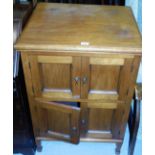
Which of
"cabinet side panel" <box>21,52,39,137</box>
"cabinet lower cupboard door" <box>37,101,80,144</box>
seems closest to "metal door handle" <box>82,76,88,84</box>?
"cabinet lower cupboard door" <box>37,101,80,144</box>

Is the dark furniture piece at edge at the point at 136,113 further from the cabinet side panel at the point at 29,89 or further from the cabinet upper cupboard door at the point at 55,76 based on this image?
the cabinet side panel at the point at 29,89

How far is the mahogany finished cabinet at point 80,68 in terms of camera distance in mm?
1018

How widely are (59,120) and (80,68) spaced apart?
0.41 m

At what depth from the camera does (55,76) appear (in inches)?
45.0

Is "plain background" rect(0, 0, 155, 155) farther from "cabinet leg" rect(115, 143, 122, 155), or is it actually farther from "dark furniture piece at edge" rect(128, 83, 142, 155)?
"cabinet leg" rect(115, 143, 122, 155)

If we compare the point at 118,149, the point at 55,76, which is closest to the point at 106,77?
the point at 55,76

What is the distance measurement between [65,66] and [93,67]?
5.5 inches

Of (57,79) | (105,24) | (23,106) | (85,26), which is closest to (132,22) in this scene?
(105,24)

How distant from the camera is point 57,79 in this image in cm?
116

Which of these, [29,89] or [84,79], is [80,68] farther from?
[29,89]
